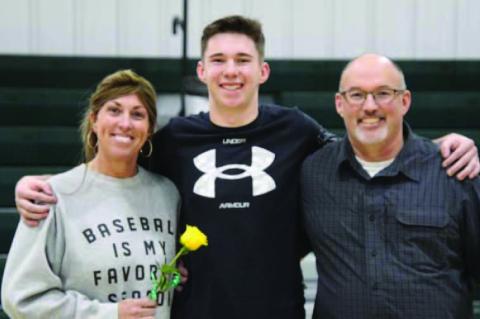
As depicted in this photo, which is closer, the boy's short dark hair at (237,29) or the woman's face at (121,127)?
the woman's face at (121,127)

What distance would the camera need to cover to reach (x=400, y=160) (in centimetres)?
198

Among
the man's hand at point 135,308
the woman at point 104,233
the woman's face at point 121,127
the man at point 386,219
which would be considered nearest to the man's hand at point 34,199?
the woman at point 104,233

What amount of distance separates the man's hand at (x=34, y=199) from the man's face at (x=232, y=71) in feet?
1.71

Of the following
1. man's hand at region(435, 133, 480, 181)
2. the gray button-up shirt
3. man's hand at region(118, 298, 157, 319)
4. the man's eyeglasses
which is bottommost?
man's hand at region(118, 298, 157, 319)

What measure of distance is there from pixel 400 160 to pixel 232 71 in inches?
19.7

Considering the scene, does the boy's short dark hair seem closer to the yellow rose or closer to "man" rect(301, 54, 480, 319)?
"man" rect(301, 54, 480, 319)

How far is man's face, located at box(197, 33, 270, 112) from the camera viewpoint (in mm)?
Result: 2066

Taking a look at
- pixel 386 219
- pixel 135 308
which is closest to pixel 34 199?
pixel 135 308

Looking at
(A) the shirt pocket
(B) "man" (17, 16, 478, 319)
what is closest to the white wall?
(B) "man" (17, 16, 478, 319)

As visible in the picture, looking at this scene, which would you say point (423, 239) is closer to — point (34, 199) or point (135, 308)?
point (135, 308)

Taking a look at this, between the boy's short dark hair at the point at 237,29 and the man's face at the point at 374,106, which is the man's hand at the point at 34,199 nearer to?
the boy's short dark hair at the point at 237,29

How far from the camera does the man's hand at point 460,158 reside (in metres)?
1.93

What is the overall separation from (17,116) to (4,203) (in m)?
0.72

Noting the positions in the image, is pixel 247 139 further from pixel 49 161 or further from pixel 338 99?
pixel 49 161
